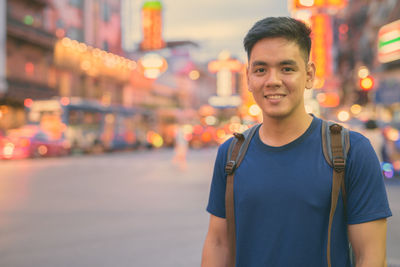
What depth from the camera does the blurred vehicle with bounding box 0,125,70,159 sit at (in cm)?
2372

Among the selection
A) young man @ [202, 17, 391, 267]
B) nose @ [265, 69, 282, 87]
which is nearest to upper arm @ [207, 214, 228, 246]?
young man @ [202, 17, 391, 267]

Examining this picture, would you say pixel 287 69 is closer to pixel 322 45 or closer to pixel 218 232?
pixel 218 232

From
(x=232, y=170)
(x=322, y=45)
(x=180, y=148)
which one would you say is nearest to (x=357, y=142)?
(x=232, y=170)

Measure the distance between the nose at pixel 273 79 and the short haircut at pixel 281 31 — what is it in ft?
0.49

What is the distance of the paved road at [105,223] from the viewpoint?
19.0ft

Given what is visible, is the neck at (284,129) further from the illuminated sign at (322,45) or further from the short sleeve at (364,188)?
the illuminated sign at (322,45)

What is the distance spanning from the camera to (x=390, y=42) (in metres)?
17.6

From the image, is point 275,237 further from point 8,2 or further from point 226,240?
point 8,2

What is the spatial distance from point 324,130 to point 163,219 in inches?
253

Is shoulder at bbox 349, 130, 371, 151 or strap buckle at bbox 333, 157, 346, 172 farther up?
shoulder at bbox 349, 130, 371, 151

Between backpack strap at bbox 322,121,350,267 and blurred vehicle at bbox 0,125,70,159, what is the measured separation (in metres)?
23.8

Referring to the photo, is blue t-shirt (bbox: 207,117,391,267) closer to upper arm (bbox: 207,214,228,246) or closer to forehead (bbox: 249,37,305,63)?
upper arm (bbox: 207,214,228,246)

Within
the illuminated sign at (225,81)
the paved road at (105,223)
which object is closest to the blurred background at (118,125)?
the paved road at (105,223)

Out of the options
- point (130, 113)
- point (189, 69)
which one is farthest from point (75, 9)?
point (189, 69)
